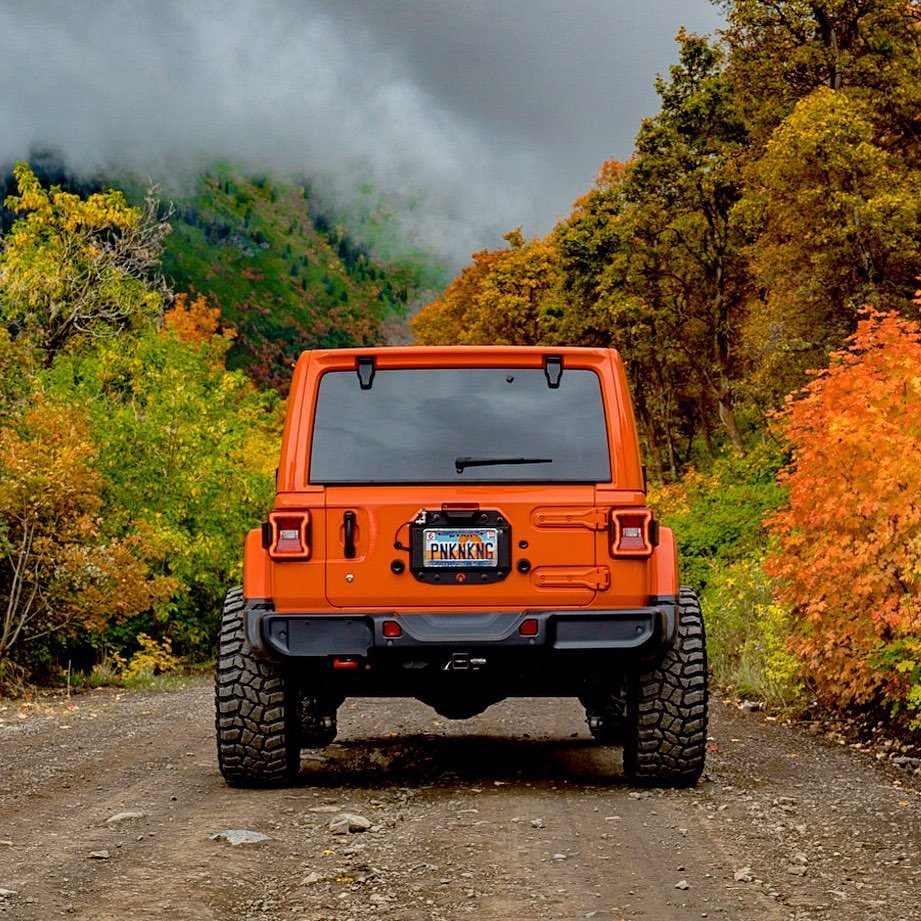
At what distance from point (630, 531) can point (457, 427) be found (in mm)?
1125

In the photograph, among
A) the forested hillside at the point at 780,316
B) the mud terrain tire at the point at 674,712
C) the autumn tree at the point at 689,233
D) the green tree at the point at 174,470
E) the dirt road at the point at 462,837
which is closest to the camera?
the dirt road at the point at 462,837

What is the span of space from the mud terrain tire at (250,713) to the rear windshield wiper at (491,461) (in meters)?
1.60

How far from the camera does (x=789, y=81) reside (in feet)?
102

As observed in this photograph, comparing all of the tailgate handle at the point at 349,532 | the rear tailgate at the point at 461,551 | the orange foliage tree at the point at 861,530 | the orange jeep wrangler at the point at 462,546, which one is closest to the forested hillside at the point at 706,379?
the orange foliage tree at the point at 861,530

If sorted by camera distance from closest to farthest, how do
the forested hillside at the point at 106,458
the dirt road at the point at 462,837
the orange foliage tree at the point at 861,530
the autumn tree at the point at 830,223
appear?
the dirt road at the point at 462,837 → the orange foliage tree at the point at 861,530 → the forested hillside at the point at 106,458 → the autumn tree at the point at 830,223

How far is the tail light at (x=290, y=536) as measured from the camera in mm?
7645

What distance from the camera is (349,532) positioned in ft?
25.1

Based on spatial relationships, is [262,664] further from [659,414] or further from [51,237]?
[659,414]

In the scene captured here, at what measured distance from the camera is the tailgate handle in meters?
7.64

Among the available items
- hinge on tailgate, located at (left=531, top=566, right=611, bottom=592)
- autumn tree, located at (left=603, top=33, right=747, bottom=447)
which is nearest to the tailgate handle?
hinge on tailgate, located at (left=531, top=566, right=611, bottom=592)

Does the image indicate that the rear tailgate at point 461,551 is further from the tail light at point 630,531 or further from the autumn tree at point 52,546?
the autumn tree at point 52,546

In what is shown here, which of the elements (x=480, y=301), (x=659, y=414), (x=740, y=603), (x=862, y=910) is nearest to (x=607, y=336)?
(x=659, y=414)

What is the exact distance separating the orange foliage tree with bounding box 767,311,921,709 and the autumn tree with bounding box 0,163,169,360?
21663 millimetres

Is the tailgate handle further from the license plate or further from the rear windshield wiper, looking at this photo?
the rear windshield wiper
